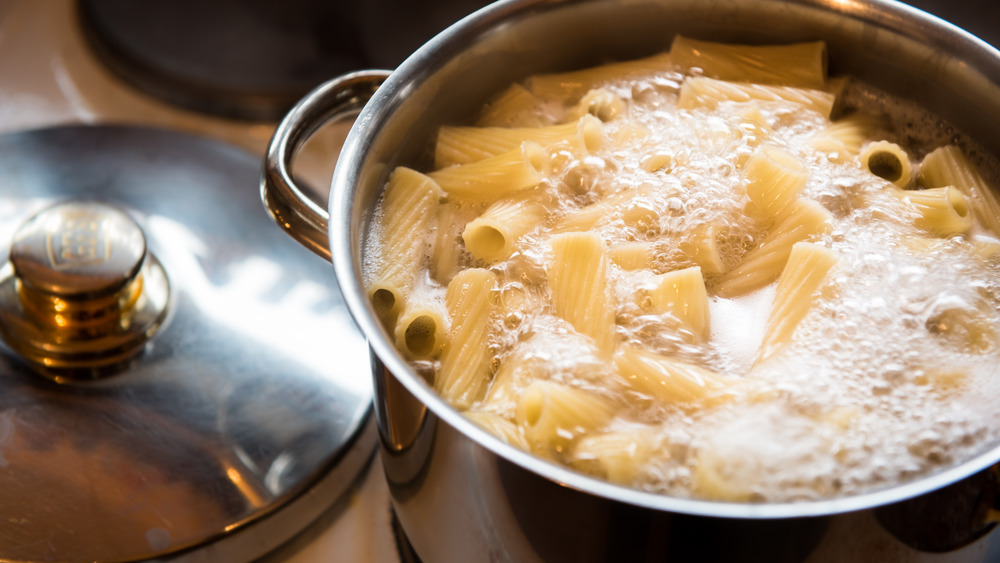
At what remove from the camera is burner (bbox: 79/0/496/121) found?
1.20 metres

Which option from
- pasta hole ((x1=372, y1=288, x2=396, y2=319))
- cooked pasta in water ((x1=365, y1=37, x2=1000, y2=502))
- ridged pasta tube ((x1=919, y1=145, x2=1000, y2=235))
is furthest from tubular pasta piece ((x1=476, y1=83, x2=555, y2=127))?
ridged pasta tube ((x1=919, y1=145, x2=1000, y2=235))

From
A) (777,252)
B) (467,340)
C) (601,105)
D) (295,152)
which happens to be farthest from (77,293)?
(777,252)

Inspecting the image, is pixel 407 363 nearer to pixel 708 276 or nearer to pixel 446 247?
pixel 446 247

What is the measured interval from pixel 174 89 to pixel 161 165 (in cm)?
21

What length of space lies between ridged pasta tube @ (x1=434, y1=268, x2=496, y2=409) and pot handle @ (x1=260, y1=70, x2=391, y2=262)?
0.10m

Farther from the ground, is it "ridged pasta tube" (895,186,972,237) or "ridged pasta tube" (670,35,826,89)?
"ridged pasta tube" (670,35,826,89)

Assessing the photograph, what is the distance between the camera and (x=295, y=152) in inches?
25.8

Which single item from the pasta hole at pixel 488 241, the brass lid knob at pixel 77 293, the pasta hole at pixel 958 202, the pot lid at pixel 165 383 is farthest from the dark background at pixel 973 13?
the brass lid knob at pixel 77 293

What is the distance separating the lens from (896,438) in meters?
0.55

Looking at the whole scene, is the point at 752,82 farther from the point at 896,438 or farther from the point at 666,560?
the point at 666,560

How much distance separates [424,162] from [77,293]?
345 mm

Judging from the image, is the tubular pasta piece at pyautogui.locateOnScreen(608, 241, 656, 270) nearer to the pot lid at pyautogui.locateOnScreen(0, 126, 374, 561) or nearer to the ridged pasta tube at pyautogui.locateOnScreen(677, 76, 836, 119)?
the ridged pasta tube at pyautogui.locateOnScreen(677, 76, 836, 119)

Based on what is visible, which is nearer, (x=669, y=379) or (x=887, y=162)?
(x=669, y=379)

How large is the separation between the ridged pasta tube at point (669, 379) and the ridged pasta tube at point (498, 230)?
0.13 m
